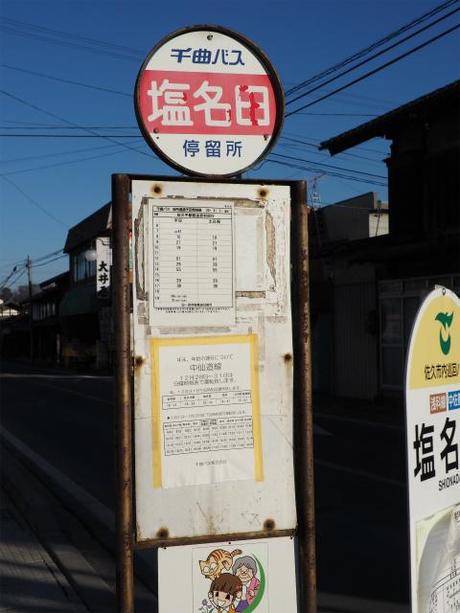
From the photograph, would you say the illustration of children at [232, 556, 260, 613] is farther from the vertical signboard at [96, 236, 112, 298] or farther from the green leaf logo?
the vertical signboard at [96, 236, 112, 298]

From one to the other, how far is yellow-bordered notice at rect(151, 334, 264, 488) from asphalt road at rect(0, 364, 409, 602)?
3.02 meters

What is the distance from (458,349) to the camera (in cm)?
279

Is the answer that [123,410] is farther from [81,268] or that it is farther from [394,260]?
[81,268]

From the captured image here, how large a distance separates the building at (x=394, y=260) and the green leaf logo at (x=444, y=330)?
12808 mm

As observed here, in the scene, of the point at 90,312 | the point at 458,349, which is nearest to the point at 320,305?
the point at 458,349

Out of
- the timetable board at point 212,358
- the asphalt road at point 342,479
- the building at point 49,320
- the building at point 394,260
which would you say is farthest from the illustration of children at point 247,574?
the building at point 49,320

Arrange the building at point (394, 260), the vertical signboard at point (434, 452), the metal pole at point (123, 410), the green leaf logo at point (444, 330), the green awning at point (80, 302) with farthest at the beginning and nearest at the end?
the green awning at point (80, 302) → the building at point (394, 260) → the green leaf logo at point (444, 330) → the vertical signboard at point (434, 452) → the metal pole at point (123, 410)

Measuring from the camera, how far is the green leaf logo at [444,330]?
2.67m

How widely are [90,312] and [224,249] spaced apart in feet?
144

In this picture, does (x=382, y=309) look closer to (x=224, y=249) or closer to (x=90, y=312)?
(x=224, y=249)

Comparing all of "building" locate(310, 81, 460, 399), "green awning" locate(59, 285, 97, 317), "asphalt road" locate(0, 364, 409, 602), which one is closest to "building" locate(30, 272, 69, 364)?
"green awning" locate(59, 285, 97, 317)

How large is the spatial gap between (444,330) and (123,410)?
1.33 meters

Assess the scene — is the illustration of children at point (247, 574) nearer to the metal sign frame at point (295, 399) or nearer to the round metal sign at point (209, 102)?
the metal sign frame at point (295, 399)

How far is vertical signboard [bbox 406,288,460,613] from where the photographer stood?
8.15 ft
